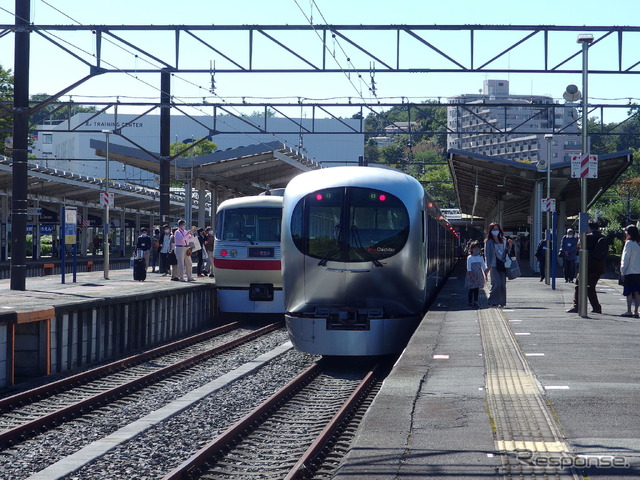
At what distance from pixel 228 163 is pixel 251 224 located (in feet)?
32.5

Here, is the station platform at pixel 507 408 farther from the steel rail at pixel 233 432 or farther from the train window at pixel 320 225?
the train window at pixel 320 225

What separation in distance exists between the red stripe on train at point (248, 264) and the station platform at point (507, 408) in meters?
7.01

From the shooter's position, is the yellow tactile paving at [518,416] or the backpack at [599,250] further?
the backpack at [599,250]

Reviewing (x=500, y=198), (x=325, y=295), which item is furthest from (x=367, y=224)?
(x=500, y=198)

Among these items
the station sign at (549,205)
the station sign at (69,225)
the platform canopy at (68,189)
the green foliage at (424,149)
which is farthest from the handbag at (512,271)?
the green foliage at (424,149)

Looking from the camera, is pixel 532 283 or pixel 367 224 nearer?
pixel 367 224

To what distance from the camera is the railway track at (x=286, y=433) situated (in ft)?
24.5

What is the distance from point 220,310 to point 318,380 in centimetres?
943

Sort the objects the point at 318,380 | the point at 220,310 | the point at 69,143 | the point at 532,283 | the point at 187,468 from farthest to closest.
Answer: the point at 69,143 → the point at 532,283 → the point at 220,310 → the point at 318,380 → the point at 187,468

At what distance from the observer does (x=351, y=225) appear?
13.4m

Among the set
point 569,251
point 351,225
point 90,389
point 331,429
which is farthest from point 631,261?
point 569,251

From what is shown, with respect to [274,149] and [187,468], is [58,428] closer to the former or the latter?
[187,468]

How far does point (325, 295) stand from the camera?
526 inches

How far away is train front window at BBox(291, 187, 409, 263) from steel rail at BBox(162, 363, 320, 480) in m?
1.87
